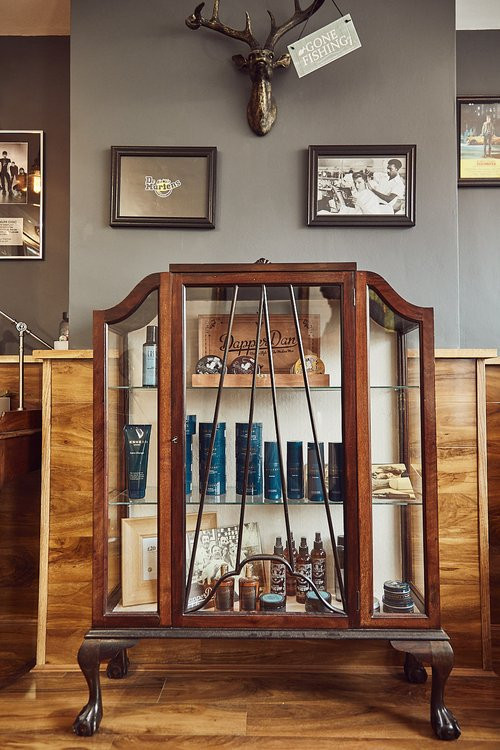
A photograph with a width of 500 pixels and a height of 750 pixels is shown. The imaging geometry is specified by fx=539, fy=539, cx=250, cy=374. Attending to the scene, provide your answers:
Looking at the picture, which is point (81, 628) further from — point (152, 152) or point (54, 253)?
point (152, 152)

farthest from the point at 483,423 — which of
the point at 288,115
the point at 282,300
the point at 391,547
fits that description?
the point at 288,115

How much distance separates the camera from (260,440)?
1.60 meters

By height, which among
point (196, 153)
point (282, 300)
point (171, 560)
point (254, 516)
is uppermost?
point (196, 153)

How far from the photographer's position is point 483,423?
1.92 m

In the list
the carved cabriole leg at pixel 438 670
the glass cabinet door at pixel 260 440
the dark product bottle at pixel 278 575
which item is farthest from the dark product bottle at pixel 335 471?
the carved cabriole leg at pixel 438 670

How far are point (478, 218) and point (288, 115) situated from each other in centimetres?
93

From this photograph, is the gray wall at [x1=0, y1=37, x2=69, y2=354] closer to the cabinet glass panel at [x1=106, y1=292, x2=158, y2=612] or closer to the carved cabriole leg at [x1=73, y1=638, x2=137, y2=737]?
the cabinet glass panel at [x1=106, y1=292, x2=158, y2=612]

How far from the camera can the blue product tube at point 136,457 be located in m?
1.61

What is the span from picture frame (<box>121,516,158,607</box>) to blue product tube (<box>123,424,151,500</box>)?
3.4 inches

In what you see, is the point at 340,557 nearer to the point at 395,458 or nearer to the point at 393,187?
the point at 395,458

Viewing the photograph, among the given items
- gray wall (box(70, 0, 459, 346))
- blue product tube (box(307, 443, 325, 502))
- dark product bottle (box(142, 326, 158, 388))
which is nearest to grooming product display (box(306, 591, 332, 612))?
blue product tube (box(307, 443, 325, 502))

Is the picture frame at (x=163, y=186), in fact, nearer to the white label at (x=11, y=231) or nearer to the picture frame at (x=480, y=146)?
the white label at (x=11, y=231)

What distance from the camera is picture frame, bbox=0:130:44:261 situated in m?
2.35

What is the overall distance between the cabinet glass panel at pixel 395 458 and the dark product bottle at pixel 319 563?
150mm
